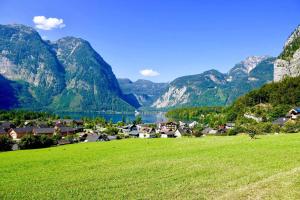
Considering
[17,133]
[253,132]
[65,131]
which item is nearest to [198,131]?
[253,132]

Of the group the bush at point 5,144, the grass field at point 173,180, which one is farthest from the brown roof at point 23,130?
the grass field at point 173,180

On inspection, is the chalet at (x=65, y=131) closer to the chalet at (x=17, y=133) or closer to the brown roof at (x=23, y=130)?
the brown roof at (x=23, y=130)

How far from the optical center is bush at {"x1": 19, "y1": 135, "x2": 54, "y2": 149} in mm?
86312

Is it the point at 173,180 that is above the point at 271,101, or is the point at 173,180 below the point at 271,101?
below

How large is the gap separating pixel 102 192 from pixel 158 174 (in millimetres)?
7806

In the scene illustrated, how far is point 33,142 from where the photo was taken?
8750 centimetres

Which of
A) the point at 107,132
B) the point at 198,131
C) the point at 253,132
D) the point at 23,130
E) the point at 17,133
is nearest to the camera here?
the point at 253,132

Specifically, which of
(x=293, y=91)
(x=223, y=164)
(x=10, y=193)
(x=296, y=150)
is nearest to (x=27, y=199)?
(x=10, y=193)

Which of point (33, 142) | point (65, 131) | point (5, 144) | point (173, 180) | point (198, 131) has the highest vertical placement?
point (173, 180)

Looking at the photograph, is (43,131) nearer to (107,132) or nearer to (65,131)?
(65,131)

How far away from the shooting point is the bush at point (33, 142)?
8631 centimetres

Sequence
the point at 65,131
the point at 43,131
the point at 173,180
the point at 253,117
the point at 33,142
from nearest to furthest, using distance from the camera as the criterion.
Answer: the point at 173,180, the point at 33,142, the point at 43,131, the point at 253,117, the point at 65,131

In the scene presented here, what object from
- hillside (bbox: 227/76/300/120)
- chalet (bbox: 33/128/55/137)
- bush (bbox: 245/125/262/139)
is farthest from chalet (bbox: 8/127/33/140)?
hillside (bbox: 227/76/300/120)

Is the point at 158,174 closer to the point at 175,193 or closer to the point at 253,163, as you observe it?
the point at 175,193
